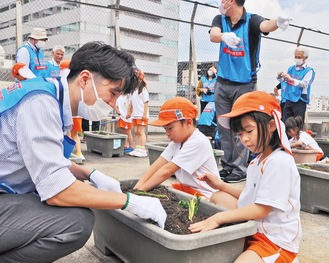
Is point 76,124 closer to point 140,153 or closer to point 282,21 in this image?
point 140,153

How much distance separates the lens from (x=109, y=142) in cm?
540

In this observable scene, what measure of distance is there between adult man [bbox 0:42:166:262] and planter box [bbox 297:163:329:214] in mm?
1812

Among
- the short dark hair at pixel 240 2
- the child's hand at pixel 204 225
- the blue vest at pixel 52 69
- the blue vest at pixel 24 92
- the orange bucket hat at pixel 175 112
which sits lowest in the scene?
the child's hand at pixel 204 225

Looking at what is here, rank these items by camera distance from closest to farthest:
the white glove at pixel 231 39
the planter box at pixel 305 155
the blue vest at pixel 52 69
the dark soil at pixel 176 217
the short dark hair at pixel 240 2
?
the dark soil at pixel 176 217 → the white glove at pixel 231 39 → the short dark hair at pixel 240 2 → the planter box at pixel 305 155 → the blue vest at pixel 52 69

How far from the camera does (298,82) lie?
5.65 m

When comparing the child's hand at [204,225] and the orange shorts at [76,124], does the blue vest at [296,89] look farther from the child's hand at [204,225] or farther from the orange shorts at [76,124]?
the child's hand at [204,225]

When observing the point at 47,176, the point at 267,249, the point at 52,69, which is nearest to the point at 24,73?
the point at 47,176

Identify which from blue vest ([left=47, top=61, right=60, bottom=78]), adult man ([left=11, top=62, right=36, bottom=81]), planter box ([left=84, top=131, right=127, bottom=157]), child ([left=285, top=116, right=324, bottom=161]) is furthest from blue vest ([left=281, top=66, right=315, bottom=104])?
adult man ([left=11, top=62, right=36, bottom=81])

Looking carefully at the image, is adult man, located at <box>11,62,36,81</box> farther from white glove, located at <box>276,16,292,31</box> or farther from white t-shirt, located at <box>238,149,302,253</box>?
white glove, located at <box>276,16,292,31</box>

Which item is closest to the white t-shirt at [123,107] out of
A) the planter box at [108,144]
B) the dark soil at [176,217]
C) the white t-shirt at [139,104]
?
the white t-shirt at [139,104]

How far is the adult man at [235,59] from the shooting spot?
146 inches

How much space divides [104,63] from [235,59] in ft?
7.76

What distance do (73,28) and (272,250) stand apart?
11175mm

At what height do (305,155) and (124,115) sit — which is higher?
(124,115)
